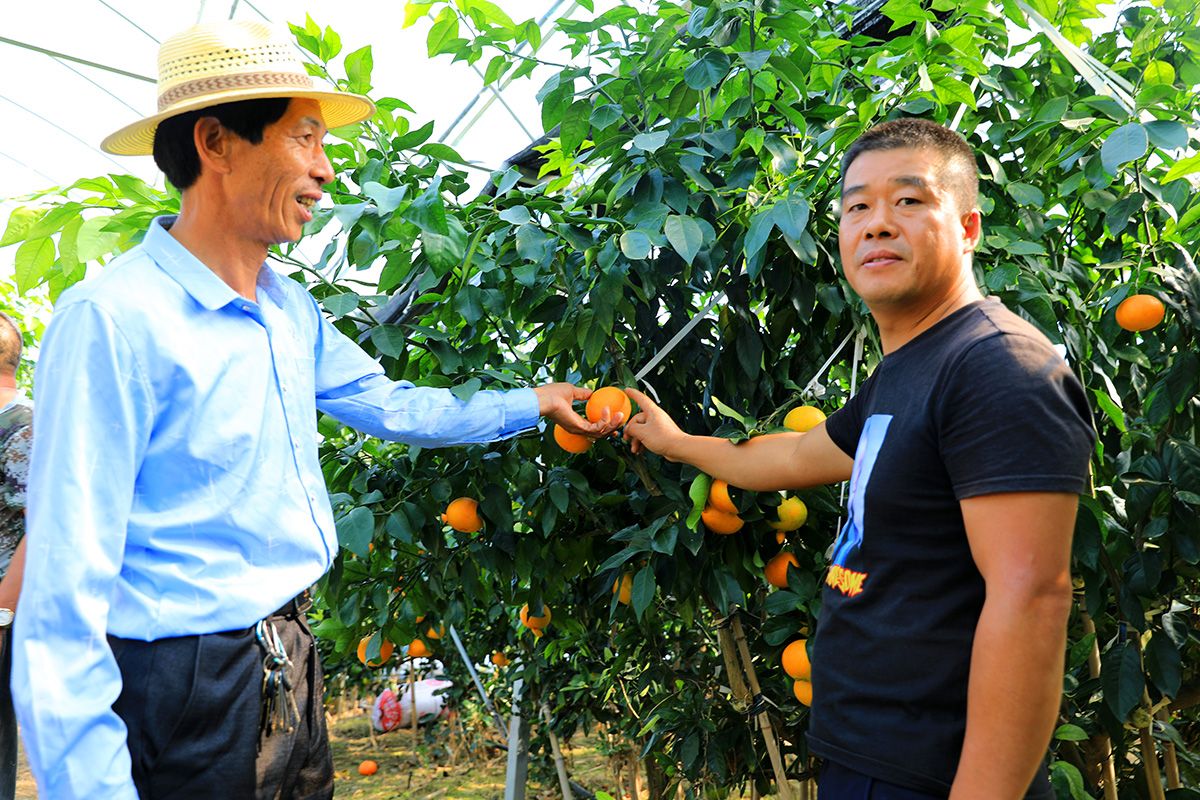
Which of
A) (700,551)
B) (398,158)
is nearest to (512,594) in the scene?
(700,551)

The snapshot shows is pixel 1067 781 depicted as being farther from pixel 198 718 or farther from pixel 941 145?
pixel 198 718

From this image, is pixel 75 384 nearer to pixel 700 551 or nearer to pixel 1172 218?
pixel 700 551

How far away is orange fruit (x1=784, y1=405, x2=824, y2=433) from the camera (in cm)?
162

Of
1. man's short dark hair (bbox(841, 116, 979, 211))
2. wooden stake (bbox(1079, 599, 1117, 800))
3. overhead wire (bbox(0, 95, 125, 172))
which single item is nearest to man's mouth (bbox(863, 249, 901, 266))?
man's short dark hair (bbox(841, 116, 979, 211))

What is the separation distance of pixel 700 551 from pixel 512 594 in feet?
1.96

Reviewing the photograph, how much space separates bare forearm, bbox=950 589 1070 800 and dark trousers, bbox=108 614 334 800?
798 mm

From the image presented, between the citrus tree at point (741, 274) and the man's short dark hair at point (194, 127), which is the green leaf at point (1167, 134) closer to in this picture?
the citrus tree at point (741, 274)

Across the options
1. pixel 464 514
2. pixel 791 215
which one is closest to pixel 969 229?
pixel 791 215

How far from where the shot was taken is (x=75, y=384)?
3.53 ft

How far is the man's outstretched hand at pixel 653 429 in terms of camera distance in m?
1.71

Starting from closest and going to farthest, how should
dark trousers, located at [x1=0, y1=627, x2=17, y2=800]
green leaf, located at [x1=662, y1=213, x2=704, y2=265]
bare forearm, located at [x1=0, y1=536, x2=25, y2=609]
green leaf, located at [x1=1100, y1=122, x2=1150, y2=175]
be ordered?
green leaf, located at [x1=1100, y1=122, x2=1150, y2=175] → green leaf, located at [x1=662, y1=213, x2=704, y2=265] → bare forearm, located at [x1=0, y1=536, x2=25, y2=609] → dark trousers, located at [x1=0, y1=627, x2=17, y2=800]

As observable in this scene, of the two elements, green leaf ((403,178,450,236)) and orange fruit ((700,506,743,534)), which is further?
orange fruit ((700,506,743,534))

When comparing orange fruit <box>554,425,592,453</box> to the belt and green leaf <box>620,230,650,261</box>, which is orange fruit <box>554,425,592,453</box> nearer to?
green leaf <box>620,230,650,261</box>

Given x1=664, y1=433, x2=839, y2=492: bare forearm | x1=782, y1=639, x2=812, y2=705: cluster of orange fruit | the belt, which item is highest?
x1=664, y1=433, x2=839, y2=492: bare forearm
